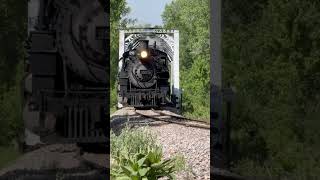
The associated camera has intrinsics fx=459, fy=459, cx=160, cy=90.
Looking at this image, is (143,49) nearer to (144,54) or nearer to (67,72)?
(144,54)

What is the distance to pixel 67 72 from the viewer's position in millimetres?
4254

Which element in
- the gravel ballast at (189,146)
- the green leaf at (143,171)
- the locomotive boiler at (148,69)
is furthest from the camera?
the locomotive boiler at (148,69)

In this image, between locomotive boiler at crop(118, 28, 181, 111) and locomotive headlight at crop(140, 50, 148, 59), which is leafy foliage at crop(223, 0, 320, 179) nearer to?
locomotive boiler at crop(118, 28, 181, 111)

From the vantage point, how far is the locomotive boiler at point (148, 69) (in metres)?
16.1

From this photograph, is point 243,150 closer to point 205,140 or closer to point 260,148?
point 260,148

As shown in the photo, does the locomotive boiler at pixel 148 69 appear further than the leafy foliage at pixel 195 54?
No

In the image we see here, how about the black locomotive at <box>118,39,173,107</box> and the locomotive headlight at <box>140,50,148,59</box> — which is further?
the locomotive headlight at <box>140,50,148,59</box>

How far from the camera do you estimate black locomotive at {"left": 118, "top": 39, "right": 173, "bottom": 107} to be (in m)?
16.2

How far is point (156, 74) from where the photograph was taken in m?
16.6

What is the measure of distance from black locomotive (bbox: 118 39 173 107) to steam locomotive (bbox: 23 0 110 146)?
11530 millimetres

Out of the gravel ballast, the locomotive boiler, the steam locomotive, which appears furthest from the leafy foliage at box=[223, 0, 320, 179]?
the locomotive boiler

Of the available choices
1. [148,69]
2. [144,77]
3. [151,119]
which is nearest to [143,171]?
[151,119]

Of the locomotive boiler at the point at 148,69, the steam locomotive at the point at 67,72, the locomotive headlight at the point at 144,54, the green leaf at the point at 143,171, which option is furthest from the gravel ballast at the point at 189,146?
the locomotive headlight at the point at 144,54

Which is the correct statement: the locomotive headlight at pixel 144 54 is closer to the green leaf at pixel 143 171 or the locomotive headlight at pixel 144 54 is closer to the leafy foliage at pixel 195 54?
the leafy foliage at pixel 195 54
